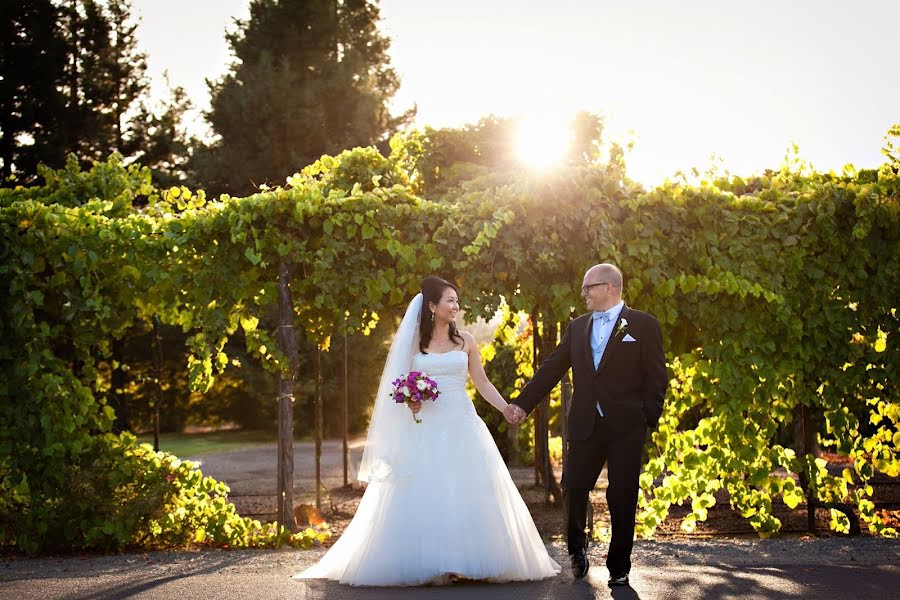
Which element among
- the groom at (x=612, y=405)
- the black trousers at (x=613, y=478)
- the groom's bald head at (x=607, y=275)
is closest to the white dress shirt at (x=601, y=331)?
the groom at (x=612, y=405)

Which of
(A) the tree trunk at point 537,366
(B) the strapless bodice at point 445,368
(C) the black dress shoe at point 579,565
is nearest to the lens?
(C) the black dress shoe at point 579,565

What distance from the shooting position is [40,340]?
7.79m

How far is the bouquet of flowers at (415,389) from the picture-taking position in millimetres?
5805

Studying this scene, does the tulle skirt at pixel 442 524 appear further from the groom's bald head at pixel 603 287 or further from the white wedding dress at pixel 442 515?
the groom's bald head at pixel 603 287

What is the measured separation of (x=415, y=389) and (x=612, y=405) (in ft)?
3.95

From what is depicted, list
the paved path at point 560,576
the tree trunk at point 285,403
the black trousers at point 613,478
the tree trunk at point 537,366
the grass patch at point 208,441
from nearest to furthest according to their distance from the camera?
the paved path at point 560,576 < the black trousers at point 613,478 < the tree trunk at point 285,403 < the tree trunk at point 537,366 < the grass patch at point 208,441

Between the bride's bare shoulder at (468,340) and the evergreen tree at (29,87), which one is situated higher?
A: the evergreen tree at (29,87)

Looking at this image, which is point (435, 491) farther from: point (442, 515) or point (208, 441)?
point (208, 441)

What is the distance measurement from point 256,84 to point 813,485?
65.2ft

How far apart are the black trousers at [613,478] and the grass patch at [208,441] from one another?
54.5ft

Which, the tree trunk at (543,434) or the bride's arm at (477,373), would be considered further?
the tree trunk at (543,434)

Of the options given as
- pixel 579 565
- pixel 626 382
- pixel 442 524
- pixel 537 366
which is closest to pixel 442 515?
pixel 442 524

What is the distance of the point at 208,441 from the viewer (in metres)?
24.9

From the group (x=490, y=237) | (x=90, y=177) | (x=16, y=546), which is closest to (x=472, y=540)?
(x=490, y=237)
